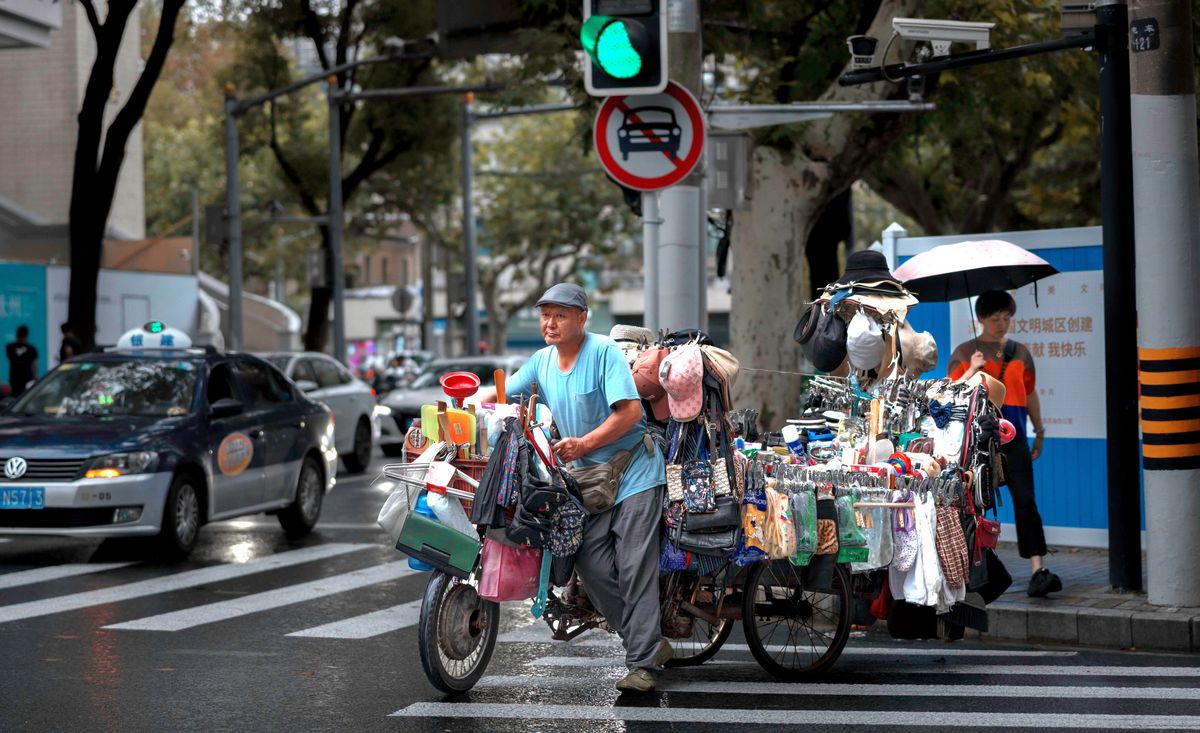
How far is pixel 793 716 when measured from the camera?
21.2ft

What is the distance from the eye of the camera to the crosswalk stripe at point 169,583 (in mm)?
9531

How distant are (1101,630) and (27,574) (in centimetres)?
715

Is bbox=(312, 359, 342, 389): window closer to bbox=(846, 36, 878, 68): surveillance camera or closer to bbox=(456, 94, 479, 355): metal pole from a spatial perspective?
bbox=(846, 36, 878, 68): surveillance camera

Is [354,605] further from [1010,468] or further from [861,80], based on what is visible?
[861,80]

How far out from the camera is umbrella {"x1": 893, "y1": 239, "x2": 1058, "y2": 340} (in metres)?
9.41

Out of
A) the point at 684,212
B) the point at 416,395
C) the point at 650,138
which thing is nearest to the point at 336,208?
the point at 416,395

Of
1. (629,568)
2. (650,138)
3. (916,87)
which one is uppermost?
(916,87)

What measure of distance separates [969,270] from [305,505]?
653 cm

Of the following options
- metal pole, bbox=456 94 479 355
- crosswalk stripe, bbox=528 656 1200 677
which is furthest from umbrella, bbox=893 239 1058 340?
metal pole, bbox=456 94 479 355

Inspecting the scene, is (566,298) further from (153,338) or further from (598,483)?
(153,338)

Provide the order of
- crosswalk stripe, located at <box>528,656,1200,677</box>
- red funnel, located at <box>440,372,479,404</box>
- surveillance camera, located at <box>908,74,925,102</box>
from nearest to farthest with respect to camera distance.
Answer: red funnel, located at <box>440,372,479,404</box> < crosswalk stripe, located at <box>528,656,1200,677</box> < surveillance camera, located at <box>908,74,925,102</box>

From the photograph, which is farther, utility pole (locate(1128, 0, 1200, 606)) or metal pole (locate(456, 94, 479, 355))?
metal pole (locate(456, 94, 479, 355))

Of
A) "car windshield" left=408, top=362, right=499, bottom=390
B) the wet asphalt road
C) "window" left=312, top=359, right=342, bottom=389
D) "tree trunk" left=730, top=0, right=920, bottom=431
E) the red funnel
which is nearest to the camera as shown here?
the wet asphalt road

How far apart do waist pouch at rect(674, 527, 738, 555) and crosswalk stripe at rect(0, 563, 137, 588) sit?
560 centimetres
